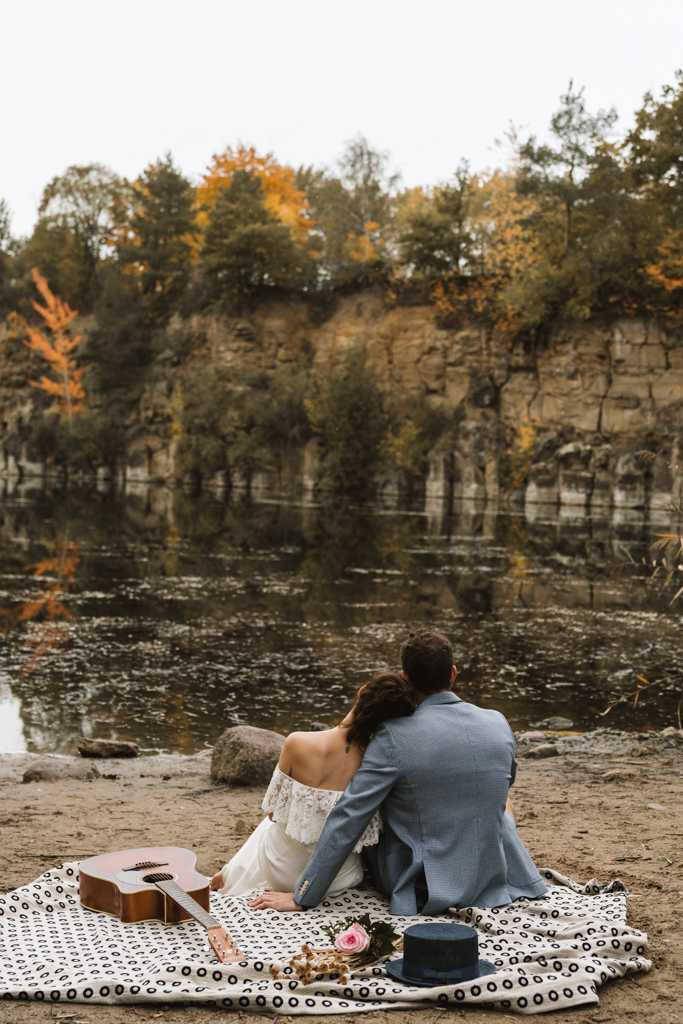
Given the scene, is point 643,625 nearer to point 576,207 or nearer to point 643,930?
point 643,930

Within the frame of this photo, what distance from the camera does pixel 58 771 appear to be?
7.08 m

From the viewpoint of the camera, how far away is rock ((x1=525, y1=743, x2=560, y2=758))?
7832mm

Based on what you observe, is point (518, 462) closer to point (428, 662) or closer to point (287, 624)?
point (287, 624)

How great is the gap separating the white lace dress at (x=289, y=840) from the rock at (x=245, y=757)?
2.68m

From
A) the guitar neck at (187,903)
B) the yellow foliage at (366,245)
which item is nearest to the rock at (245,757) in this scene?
the guitar neck at (187,903)

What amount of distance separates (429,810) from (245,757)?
3295 millimetres

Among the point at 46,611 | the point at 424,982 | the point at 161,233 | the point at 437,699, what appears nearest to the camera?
the point at 424,982

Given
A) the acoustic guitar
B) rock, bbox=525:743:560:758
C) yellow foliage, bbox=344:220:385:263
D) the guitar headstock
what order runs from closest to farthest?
the guitar headstock → the acoustic guitar → rock, bbox=525:743:560:758 → yellow foliage, bbox=344:220:385:263

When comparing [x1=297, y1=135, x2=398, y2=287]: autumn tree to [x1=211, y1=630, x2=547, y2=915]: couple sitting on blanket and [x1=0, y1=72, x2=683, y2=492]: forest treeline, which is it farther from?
[x1=211, y1=630, x2=547, y2=915]: couple sitting on blanket

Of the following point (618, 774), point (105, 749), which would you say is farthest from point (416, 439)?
point (618, 774)

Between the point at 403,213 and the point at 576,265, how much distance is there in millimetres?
11659

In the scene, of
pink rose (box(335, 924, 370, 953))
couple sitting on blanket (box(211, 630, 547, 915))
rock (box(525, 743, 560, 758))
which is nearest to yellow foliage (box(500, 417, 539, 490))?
rock (box(525, 743, 560, 758))

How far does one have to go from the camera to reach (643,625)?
46.9 ft

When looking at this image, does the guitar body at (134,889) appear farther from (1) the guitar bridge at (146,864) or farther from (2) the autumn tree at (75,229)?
(2) the autumn tree at (75,229)
